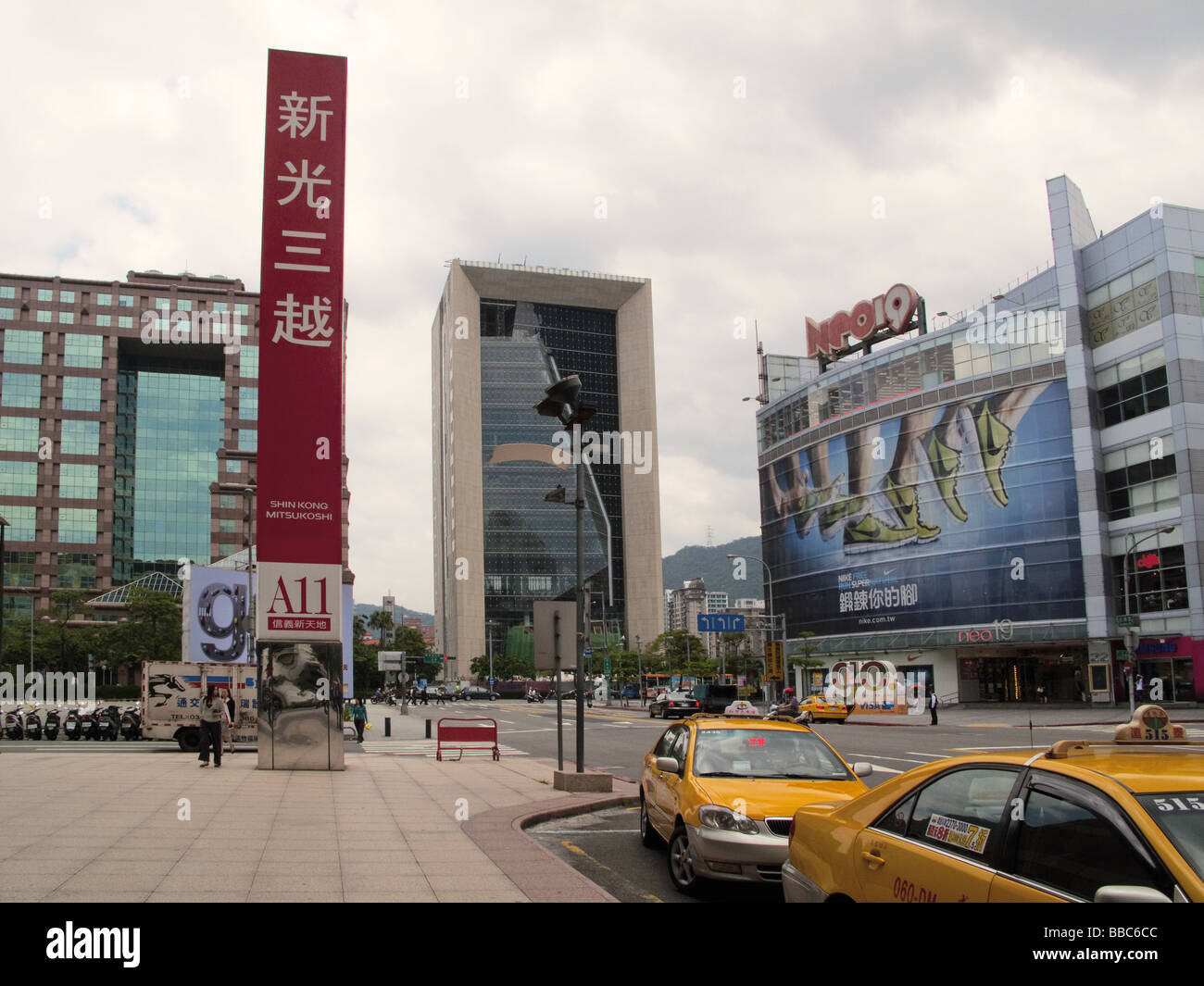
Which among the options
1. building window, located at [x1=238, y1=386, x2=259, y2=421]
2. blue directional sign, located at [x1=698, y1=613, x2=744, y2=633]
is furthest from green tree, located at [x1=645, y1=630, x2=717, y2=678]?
building window, located at [x1=238, y1=386, x2=259, y2=421]

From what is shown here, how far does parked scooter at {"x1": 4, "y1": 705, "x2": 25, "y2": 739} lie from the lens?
112 feet

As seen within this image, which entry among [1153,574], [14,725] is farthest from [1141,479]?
[14,725]

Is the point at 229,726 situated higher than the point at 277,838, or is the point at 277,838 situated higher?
the point at 277,838

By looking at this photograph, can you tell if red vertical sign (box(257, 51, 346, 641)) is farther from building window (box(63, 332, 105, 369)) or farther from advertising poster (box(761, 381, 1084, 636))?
building window (box(63, 332, 105, 369))

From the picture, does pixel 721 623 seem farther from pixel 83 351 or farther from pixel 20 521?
pixel 83 351

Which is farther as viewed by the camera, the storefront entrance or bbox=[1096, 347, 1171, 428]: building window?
the storefront entrance

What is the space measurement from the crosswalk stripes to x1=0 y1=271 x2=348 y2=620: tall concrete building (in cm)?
7509

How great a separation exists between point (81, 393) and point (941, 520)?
9240 cm

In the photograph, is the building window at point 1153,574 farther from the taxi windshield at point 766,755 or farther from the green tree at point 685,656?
the taxi windshield at point 766,755

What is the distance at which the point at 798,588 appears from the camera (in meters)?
83.8

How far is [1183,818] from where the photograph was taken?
369 centimetres

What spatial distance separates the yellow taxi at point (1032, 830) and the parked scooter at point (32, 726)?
35563 mm

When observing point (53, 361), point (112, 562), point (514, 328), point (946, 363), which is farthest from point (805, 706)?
point (514, 328)

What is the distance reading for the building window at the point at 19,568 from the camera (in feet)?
342
